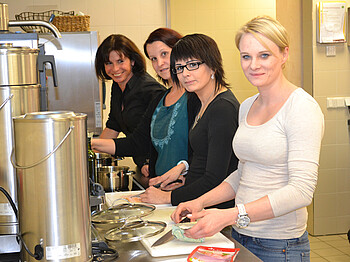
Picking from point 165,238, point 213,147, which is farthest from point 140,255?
point 213,147

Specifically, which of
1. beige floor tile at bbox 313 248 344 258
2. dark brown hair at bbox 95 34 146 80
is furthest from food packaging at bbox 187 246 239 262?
beige floor tile at bbox 313 248 344 258

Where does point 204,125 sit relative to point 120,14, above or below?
below

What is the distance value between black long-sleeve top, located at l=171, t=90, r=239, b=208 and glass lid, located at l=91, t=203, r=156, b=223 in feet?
0.50

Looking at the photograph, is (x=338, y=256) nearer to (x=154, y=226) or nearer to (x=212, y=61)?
(x=212, y=61)

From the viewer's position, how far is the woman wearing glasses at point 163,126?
7.18 feet

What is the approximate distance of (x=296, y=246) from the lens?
1.56 meters

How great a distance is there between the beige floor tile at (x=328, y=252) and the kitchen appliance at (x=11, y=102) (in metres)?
2.94

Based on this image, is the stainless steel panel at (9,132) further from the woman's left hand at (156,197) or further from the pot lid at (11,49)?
the woman's left hand at (156,197)

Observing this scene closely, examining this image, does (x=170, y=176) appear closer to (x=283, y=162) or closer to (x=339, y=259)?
(x=283, y=162)

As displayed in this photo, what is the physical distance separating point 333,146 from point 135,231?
320 cm

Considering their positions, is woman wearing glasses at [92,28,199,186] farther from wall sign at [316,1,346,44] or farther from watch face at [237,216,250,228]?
wall sign at [316,1,346,44]

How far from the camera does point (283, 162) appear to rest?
149cm

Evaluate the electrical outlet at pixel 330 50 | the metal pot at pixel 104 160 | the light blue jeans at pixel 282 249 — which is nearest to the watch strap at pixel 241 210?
the light blue jeans at pixel 282 249

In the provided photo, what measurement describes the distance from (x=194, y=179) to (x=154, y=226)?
46 cm
